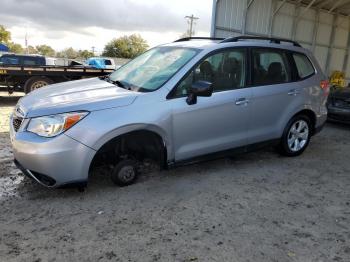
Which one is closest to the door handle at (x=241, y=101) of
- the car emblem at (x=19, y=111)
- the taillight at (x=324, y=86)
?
the taillight at (x=324, y=86)

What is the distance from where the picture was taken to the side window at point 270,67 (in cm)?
496

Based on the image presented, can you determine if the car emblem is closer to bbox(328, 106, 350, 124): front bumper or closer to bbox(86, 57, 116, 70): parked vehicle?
bbox(328, 106, 350, 124): front bumper

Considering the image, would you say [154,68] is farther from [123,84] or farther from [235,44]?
[235,44]

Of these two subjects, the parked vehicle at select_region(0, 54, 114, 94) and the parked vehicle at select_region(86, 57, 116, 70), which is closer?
the parked vehicle at select_region(0, 54, 114, 94)

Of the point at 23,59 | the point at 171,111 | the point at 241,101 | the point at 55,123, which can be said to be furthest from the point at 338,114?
the point at 23,59

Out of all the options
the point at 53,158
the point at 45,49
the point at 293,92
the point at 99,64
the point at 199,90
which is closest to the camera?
the point at 53,158

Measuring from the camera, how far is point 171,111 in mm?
4113

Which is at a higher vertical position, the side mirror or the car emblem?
the side mirror

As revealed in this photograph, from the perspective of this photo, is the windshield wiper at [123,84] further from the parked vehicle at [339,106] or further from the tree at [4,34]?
the tree at [4,34]

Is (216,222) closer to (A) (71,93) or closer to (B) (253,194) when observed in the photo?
(B) (253,194)

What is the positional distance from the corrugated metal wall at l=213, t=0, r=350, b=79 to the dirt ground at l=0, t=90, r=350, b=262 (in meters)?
10.2

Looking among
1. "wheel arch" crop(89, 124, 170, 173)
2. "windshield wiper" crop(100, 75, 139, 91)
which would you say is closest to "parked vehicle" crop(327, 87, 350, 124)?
"wheel arch" crop(89, 124, 170, 173)

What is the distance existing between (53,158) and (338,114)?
23.7 feet

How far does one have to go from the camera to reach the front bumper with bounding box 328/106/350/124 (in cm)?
834
